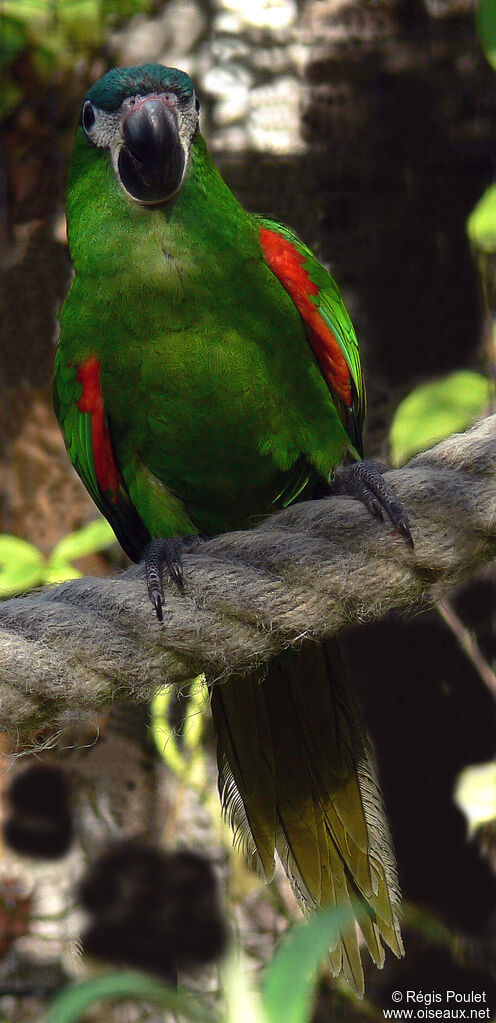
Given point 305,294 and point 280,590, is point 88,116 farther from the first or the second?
point 280,590

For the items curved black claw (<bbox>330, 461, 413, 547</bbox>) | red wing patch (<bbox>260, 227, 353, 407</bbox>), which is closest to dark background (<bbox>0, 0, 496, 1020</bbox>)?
red wing patch (<bbox>260, 227, 353, 407</bbox>)

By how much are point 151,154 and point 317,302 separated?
28 centimetres

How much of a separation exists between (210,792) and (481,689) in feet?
1.73

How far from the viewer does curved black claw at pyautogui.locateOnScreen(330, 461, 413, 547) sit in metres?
0.77

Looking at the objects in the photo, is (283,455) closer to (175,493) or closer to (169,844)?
(175,493)

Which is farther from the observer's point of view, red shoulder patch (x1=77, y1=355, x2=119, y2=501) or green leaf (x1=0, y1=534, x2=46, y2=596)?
green leaf (x1=0, y1=534, x2=46, y2=596)

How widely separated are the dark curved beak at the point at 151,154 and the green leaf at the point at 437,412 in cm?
50

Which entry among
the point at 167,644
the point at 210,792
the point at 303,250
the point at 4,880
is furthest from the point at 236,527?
the point at 4,880

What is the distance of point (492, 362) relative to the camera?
1436 millimetres

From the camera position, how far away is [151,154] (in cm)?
98

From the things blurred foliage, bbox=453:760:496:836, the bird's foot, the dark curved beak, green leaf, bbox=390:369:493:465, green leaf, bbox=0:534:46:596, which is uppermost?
the dark curved beak

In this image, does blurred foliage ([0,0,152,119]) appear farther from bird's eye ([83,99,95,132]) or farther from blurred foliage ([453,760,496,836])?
blurred foliage ([453,760,496,836])

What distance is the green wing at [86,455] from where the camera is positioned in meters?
1.15

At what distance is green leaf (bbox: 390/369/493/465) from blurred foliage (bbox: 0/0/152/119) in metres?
0.95
